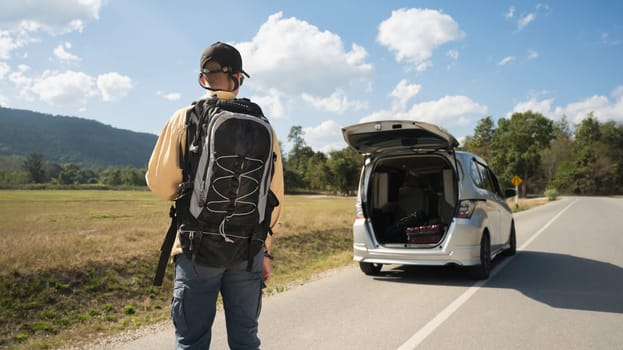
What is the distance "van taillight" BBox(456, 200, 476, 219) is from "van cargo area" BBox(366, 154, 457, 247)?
45cm

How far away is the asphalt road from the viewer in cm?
427

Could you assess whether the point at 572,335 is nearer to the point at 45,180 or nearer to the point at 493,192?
the point at 493,192

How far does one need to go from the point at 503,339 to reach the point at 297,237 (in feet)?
31.2

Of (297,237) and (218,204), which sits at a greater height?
(218,204)

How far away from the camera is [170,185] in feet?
7.25

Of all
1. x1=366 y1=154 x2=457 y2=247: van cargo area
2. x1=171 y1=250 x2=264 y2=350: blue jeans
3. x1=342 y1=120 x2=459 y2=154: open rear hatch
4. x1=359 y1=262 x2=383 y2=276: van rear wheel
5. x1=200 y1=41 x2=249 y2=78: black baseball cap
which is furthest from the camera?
x1=359 y1=262 x2=383 y2=276: van rear wheel

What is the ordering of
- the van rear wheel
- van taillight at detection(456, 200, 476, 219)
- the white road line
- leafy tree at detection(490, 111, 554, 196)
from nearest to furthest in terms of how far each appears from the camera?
1. the white road line
2. van taillight at detection(456, 200, 476, 219)
3. the van rear wheel
4. leafy tree at detection(490, 111, 554, 196)

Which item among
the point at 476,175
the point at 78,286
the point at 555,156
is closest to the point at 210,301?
the point at 78,286

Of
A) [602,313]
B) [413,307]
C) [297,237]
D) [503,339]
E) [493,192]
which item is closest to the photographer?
[503,339]

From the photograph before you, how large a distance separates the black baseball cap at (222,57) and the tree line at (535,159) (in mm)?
75411

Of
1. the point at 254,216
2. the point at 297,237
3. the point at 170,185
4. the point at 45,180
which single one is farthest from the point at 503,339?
the point at 45,180

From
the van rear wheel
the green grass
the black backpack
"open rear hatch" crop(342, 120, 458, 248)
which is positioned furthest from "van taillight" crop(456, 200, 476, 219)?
the black backpack

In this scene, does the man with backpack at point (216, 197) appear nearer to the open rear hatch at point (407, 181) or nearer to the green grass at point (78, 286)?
the green grass at point (78, 286)

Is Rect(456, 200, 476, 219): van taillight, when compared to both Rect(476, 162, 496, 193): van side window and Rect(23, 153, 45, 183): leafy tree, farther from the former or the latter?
Rect(23, 153, 45, 183): leafy tree
